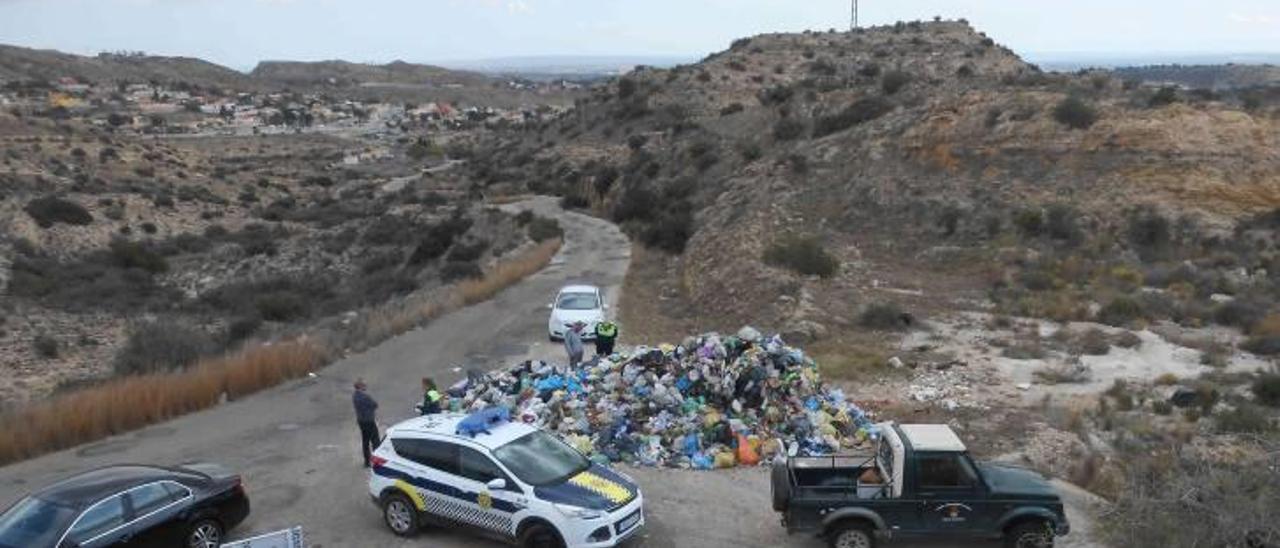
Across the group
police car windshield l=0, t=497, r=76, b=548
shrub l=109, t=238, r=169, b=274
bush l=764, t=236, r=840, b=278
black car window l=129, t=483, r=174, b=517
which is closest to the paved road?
black car window l=129, t=483, r=174, b=517

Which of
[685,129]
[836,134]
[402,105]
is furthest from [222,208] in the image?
[402,105]

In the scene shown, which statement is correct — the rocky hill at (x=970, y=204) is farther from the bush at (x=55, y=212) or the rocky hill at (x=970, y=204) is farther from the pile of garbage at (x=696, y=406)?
the bush at (x=55, y=212)

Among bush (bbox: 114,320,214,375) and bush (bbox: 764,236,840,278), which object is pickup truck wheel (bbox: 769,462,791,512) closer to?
bush (bbox: 114,320,214,375)

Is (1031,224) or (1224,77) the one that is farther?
(1224,77)

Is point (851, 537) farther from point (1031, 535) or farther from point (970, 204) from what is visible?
point (970, 204)

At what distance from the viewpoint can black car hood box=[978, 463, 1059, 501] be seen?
1195 cm

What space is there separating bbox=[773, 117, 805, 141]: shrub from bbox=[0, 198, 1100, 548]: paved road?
2783 cm

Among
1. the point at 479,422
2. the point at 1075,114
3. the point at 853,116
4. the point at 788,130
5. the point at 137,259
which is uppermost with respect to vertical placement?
the point at 1075,114

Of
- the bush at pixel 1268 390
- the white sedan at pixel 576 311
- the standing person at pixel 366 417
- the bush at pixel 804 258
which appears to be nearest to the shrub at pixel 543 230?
the bush at pixel 804 258

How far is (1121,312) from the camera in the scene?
25.7 m

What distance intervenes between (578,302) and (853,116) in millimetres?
26512

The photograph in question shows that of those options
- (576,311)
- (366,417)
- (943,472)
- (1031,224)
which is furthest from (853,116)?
(943,472)

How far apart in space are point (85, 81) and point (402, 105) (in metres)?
52.1

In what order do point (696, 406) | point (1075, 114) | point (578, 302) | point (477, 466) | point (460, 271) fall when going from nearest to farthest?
point (477, 466)
point (696, 406)
point (578, 302)
point (1075, 114)
point (460, 271)
